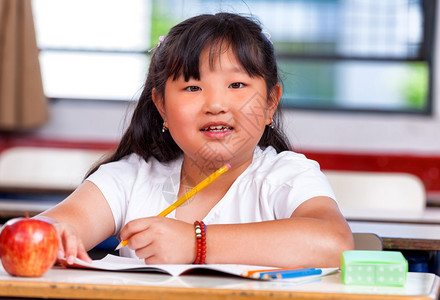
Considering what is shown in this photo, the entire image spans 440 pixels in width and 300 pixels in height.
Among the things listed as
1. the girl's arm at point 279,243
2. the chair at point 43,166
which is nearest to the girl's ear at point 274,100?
the girl's arm at point 279,243

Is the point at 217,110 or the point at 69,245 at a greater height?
the point at 217,110

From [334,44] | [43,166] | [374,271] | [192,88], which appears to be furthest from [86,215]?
[334,44]

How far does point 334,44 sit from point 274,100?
2.34 metres

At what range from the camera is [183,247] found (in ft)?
3.55

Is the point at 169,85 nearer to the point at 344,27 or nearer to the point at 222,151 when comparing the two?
the point at 222,151

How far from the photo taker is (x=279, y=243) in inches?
43.0

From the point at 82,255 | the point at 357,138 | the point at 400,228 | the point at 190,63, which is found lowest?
the point at 357,138

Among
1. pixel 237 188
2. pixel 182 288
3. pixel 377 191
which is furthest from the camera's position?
pixel 377 191

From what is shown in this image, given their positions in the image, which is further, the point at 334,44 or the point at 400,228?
the point at 334,44

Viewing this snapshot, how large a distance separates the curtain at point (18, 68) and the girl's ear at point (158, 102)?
2.28 m

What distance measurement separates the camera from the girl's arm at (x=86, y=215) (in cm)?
129

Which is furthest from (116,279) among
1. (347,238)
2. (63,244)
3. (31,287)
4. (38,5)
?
(38,5)

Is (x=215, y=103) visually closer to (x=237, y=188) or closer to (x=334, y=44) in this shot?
(x=237, y=188)

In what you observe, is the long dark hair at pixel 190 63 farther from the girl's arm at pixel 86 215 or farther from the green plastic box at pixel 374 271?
the green plastic box at pixel 374 271
